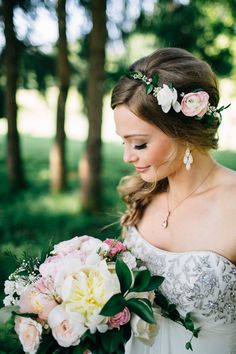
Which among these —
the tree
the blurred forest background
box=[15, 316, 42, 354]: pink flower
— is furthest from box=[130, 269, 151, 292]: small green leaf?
the tree

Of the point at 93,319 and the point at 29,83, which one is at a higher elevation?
the point at 93,319

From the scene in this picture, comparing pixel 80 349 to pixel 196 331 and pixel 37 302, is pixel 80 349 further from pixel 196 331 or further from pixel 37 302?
pixel 196 331

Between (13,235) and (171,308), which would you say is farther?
(13,235)

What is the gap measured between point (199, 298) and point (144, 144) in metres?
0.83

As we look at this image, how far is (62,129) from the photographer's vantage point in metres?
8.65

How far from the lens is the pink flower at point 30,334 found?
154cm

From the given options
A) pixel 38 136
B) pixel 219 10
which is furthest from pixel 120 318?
pixel 38 136

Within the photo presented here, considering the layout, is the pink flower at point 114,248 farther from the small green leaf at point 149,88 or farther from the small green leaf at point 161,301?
the small green leaf at point 149,88

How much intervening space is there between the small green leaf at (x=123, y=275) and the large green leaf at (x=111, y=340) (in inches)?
6.3

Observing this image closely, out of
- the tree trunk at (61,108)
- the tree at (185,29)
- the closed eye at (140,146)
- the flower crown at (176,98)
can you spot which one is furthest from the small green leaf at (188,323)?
the tree at (185,29)

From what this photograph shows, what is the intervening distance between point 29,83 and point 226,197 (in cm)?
856

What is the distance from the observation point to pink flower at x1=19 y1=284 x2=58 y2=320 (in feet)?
5.08

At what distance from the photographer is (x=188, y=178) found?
7.97 ft

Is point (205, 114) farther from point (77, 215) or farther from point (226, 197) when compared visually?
point (77, 215)
